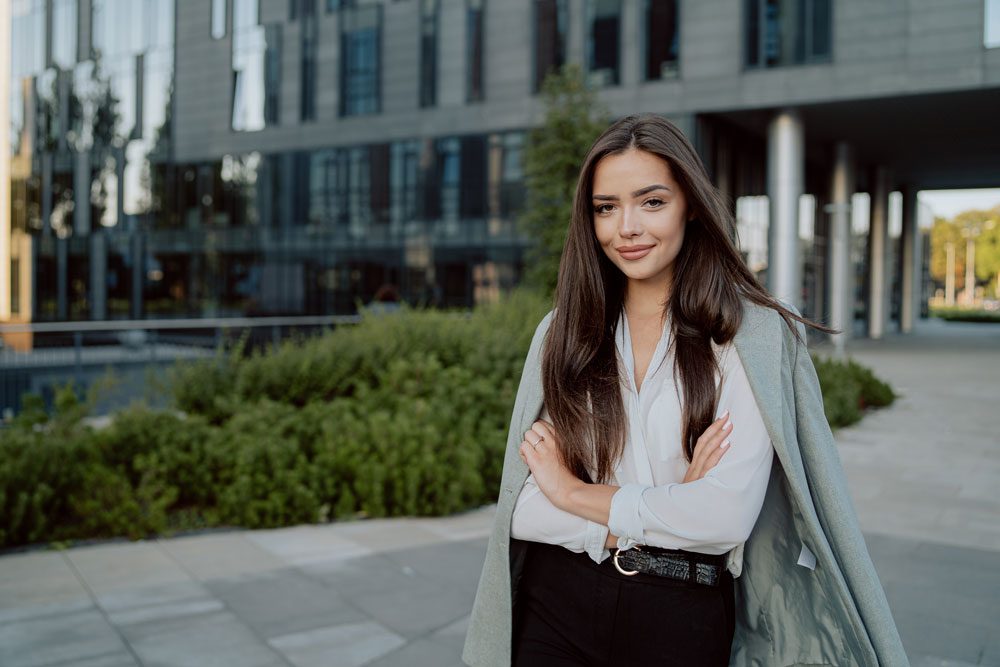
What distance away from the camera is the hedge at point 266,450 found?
6074 millimetres

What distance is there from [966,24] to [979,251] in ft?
245

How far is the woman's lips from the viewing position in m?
1.98

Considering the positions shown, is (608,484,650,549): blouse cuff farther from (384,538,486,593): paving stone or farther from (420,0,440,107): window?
(420,0,440,107): window

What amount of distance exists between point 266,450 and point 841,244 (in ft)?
89.2

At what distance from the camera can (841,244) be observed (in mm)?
30219

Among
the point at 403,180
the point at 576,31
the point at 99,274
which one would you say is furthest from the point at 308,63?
the point at 99,274

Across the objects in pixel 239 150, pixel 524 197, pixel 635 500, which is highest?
pixel 239 150

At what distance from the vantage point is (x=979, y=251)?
8862 cm

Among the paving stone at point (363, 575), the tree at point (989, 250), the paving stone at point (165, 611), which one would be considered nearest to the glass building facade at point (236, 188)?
the paving stone at point (363, 575)

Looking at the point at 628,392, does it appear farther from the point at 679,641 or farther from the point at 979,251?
the point at 979,251

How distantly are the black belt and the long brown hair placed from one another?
0.19 metres

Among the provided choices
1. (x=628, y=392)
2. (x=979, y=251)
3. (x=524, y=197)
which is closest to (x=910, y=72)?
(x=524, y=197)

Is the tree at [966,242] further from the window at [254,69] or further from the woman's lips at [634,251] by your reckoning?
the woman's lips at [634,251]

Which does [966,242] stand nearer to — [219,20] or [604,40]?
[604,40]
